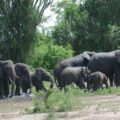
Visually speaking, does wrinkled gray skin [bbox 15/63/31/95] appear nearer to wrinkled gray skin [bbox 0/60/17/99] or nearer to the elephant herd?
the elephant herd

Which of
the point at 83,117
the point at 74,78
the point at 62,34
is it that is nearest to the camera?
the point at 83,117

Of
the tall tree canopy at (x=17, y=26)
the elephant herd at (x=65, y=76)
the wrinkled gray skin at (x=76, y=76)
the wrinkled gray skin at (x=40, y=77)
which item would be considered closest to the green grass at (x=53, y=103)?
the elephant herd at (x=65, y=76)

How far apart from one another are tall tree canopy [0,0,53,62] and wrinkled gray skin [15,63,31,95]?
14800 millimetres

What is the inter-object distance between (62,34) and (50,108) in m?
46.4

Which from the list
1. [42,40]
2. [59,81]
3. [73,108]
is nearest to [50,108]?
[73,108]

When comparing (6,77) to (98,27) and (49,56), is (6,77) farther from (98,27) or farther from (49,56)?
(98,27)

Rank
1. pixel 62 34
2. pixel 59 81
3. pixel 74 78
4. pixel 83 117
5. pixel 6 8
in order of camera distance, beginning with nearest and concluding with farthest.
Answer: pixel 83 117, pixel 74 78, pixel 59 81, pixel 6 8, pixel 62 34

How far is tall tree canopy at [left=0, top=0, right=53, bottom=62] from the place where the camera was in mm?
39875

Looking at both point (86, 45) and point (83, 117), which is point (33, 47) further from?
point (83, 117)

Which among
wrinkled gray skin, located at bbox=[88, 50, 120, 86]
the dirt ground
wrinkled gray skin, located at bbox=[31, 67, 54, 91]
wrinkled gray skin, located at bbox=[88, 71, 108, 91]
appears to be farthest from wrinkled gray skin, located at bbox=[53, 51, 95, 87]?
the dirt ground

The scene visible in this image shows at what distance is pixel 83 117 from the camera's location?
13.6 meters

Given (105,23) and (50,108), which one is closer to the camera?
(50,108)

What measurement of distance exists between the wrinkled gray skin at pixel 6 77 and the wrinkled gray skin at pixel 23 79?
1.15 feet

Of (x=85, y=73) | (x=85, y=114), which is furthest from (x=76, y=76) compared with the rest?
(x=85, y=114)
